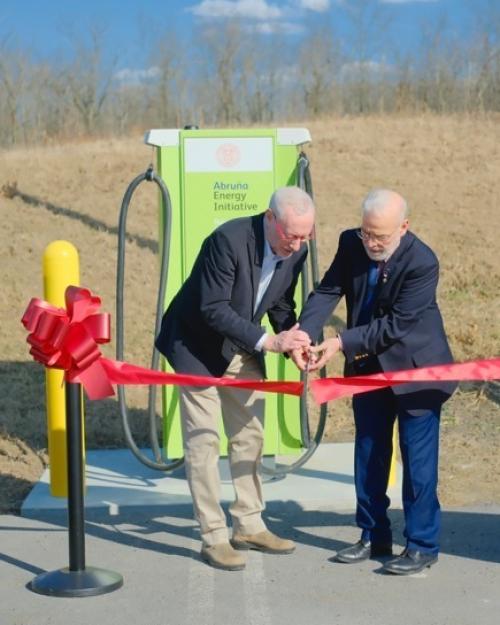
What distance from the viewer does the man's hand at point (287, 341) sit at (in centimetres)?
493

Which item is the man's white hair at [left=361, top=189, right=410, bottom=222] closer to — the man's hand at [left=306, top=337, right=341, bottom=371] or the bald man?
the bald man

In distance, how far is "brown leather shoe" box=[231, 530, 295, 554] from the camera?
17.4 feet

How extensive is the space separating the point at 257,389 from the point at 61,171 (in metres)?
12.8

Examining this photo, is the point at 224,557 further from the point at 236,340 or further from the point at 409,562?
the point at 236,340

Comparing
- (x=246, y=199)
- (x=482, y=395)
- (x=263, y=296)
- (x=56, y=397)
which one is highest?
(x=246, y=199)

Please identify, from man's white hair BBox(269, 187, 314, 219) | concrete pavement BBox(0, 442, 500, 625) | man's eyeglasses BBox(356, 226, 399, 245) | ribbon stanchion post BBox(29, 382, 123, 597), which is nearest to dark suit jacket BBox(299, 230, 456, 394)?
man's eyeglasses BBox(356, 226, 399, 245)

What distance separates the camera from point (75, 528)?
479cm

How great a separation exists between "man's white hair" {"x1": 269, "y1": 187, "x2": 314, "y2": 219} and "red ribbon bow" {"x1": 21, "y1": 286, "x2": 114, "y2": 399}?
2.93ft

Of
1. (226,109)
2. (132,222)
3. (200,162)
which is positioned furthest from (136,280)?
(226,109)

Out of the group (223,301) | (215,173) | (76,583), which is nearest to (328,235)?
(215,173)

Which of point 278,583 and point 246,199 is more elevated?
point 246,199

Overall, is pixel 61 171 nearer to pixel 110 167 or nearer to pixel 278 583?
pixel 110 167

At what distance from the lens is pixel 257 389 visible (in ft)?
17.0

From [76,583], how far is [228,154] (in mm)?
2741
